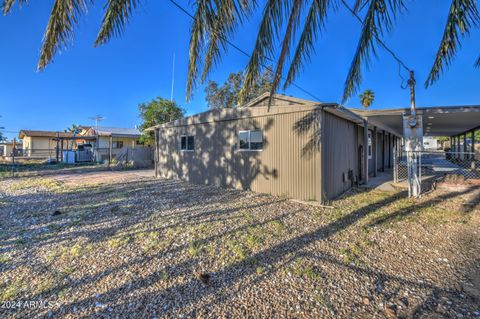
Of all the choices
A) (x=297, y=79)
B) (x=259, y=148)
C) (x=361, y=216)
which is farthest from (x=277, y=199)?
(x=297, y=79)

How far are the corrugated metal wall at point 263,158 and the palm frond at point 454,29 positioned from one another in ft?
12.7

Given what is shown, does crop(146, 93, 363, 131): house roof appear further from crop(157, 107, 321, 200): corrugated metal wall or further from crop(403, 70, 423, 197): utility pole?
crop(403, 70, 423, 197): utility pole

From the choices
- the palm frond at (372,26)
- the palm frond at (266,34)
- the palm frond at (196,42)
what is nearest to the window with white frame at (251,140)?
the palm frond at (372,26)

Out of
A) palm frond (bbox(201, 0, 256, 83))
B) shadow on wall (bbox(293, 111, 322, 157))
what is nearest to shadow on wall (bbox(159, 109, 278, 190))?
shadow on wall (bbox(293, 111, 322, 157))

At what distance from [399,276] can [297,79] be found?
278cm

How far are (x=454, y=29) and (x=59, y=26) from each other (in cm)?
376

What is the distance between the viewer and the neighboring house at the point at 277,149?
22.8 feet

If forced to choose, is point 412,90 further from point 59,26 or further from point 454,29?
point 59,26

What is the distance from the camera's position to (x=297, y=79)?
2490 millimetres

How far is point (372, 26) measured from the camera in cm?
214

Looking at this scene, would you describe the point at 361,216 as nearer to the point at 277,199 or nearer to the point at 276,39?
the point at 277,199

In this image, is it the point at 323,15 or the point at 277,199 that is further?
the point at 277,199

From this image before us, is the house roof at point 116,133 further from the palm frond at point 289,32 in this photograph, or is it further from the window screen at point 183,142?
the palm frond at point 289,32

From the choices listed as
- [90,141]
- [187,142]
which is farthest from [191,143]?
[90,141]
